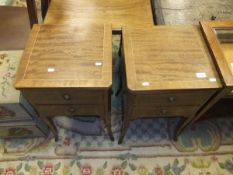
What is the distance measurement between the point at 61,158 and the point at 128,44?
2.61 feet

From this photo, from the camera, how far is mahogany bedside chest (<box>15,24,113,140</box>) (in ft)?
2.81

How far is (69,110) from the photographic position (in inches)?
40.3

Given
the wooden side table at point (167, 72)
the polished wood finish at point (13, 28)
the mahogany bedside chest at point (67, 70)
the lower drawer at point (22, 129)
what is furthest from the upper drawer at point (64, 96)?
the polished wood finish at point (13, 28)

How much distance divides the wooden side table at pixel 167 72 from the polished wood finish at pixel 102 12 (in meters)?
0.21

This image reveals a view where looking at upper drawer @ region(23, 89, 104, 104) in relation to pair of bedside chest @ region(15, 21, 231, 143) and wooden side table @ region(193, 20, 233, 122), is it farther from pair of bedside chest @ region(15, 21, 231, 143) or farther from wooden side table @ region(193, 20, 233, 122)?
wooden side table @ region(193, 20, 233, 122)

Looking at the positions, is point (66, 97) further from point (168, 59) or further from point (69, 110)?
point (168, 59)

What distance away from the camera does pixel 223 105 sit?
1.33m

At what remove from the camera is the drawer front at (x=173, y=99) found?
0.91 meters

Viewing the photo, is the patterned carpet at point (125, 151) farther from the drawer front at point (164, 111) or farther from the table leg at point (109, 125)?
the drawer front at point (164, 111)

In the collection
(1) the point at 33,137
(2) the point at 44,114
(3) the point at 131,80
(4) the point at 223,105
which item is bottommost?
(1) the point at 33,137

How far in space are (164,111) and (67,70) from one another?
0.49 metres

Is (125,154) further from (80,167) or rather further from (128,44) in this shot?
(128,44)

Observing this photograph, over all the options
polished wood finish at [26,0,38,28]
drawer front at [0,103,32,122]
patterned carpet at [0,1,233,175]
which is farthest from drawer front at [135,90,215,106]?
polished wood finish at [26,0,38,28]

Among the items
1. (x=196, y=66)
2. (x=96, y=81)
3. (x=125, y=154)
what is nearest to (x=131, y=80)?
(x=96, y=81)
